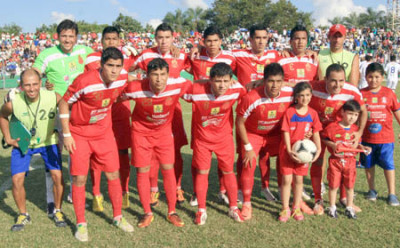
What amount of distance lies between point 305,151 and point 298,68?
1346mm

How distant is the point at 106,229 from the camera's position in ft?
14.5

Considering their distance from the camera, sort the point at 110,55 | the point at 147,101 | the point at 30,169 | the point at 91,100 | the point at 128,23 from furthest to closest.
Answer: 1. the point at 128,23
2. the point at 30,169
3. the point at 147,101
4. the point at 91,100
5. the point at 110,55

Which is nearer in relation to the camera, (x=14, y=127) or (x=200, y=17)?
(x=14, y=127)

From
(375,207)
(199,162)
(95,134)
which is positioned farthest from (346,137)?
(95,134)

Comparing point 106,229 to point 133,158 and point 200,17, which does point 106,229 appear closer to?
point 133,158

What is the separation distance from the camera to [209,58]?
528 cm

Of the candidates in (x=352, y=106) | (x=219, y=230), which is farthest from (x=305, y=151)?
(x=219, y=230)

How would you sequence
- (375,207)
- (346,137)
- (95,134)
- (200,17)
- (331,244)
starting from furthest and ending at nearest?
A: (200,17), (375,207), (346,137), (95,134), (331,244)

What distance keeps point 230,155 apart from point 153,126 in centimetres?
104

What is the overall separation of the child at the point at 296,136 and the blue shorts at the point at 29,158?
2.87 metres

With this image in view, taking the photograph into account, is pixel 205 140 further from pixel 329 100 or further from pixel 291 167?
pixel 329 100

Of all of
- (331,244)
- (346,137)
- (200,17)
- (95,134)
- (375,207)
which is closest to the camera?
(331,244)

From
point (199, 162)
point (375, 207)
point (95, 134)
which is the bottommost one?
point (375, 207)

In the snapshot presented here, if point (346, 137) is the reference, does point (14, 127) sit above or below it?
above
